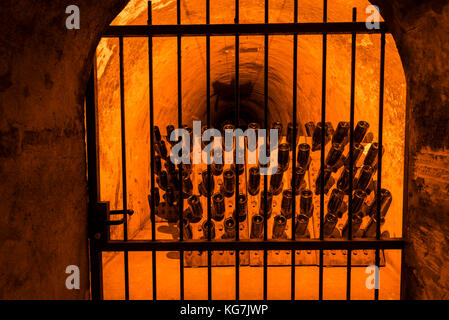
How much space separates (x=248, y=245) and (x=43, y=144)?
100 centimetres

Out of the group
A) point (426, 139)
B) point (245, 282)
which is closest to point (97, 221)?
point (426, 139)

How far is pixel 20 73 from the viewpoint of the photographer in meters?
1.23

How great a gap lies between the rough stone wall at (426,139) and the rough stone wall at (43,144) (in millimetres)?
1236

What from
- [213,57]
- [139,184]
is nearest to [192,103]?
[213,57]

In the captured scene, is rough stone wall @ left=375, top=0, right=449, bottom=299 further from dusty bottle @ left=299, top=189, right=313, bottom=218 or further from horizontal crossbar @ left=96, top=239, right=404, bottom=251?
dusty bottle @ left=299, top=189, right=313, bottom=218

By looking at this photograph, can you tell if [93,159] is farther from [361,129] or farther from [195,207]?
[361,129]

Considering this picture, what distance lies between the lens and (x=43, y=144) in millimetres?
1385

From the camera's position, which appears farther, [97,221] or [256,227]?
[256,227]

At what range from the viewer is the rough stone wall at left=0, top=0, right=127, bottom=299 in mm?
1182

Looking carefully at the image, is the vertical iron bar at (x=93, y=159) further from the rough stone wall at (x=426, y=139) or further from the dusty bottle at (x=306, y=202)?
the dusty bottle at (x=306, y=202)

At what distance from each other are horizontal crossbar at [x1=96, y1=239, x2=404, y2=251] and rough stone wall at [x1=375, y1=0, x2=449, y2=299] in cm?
16

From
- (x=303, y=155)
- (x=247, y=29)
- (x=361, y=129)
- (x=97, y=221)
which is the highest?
(x=247, y=29)

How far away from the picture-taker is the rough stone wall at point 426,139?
1.47 metres
